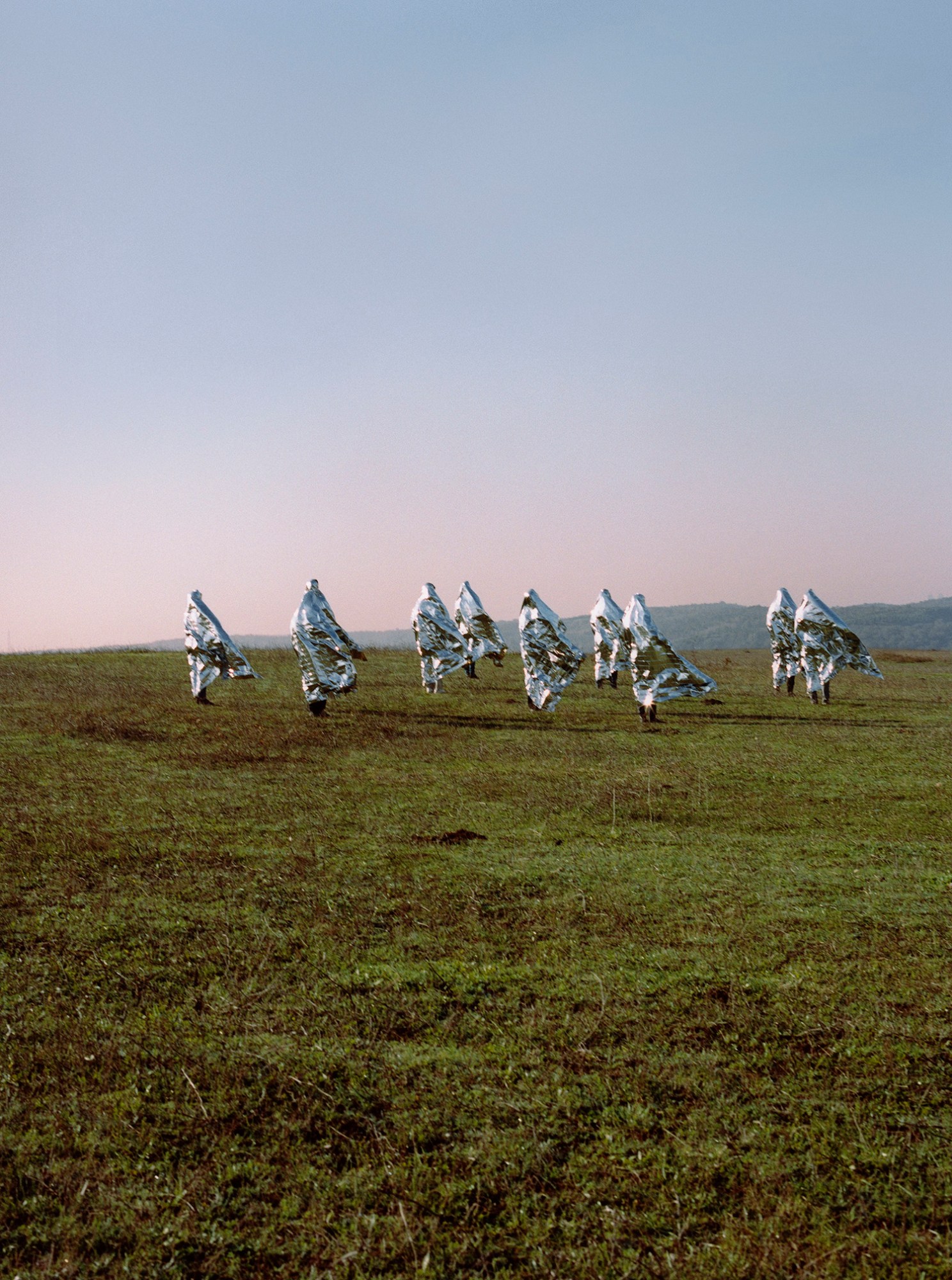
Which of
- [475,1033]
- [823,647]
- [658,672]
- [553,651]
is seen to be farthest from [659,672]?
[475,1033]

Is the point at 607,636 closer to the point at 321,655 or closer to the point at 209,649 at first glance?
the point at 321,655

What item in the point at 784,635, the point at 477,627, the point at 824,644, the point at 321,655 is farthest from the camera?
the point at 477,627

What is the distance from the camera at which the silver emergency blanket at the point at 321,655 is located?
20.1 m

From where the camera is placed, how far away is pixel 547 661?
22.1 m

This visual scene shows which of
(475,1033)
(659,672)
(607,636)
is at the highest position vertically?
(607,636)

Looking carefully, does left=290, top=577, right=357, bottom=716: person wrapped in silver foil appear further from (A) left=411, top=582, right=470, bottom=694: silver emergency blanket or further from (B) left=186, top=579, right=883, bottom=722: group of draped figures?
(A) left=411, top=582, right=470, bottom=694: silver emergency blanket

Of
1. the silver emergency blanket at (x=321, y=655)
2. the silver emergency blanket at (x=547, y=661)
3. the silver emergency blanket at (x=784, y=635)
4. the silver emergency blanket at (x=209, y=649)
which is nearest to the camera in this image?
the silver emergency blanket at (x=321, y=655)

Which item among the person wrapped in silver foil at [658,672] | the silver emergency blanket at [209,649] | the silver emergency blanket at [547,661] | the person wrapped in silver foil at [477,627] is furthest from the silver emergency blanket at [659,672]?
the person wrapped in silver foil at [477,627]

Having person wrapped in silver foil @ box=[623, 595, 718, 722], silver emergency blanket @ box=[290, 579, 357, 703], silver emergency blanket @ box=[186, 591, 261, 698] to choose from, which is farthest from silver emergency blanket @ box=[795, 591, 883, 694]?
silver emergency blanket @ box=[186, 591, 261, 698]

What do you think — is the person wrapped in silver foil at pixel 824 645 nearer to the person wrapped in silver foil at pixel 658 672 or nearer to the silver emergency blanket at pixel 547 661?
the person wrapped in silver foil at pixel 658 672

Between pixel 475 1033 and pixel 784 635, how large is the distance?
21668 mm

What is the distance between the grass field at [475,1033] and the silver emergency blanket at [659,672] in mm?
6651

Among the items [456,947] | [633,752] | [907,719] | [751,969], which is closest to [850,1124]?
[751,969]

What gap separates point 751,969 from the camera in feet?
22.2
